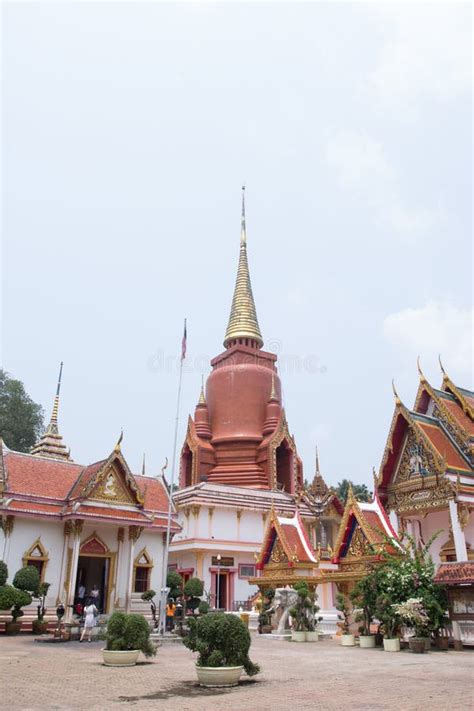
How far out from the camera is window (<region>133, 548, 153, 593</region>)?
75.7 ft

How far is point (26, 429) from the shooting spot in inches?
1971

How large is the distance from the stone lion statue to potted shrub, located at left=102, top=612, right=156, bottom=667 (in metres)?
8.77

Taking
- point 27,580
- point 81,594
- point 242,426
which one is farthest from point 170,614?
point 242,426

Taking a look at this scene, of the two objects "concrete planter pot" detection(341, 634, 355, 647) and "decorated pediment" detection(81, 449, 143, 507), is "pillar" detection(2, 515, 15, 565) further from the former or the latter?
"concrete planter pot" detection(341, 634, 355, 647)

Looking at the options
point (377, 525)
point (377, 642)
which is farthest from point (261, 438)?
point (377, 642)

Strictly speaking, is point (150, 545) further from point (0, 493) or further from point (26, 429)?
point (26, 429)

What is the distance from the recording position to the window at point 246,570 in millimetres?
30442

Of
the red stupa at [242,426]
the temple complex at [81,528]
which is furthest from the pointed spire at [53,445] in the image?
the temple complex at [81,528]

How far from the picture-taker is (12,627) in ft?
61.0

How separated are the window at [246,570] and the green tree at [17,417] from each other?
26.2 meters

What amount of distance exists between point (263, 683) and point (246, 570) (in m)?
22.2

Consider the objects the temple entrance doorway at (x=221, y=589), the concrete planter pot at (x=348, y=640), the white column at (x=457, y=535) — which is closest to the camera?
the concrete planter pot at (x=348, y=640)

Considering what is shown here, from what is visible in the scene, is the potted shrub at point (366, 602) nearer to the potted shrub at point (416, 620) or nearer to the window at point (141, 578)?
the potted shrub at point (416, 620)

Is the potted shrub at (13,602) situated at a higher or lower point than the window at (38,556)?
lower
